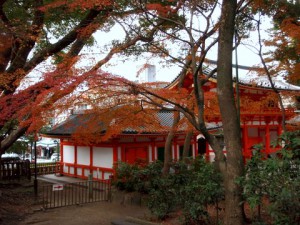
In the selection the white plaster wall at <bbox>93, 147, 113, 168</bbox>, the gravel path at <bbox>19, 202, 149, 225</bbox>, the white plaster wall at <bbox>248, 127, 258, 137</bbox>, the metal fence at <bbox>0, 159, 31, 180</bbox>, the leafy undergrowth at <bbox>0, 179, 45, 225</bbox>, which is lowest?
the gravel path at <bbox>19, 202, 149, 225</bbox>

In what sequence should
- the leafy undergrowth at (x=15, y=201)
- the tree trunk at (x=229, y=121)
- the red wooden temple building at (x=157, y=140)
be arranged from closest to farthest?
the tree trunk at (x=229, y=121), the leafy undergrowth at (x=15, y=201), the red wooden temple building at (x=157, y=140)

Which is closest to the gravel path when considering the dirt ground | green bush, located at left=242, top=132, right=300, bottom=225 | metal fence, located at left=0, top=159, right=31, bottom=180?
the dirt ground

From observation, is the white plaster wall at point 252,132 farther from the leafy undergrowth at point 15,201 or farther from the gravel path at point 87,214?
the leafy undergrowth at point 15,201

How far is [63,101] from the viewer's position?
8203mm

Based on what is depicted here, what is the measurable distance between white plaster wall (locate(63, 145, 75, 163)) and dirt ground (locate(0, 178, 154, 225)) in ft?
23.5

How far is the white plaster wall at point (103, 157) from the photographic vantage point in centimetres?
1834

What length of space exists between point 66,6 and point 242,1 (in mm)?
6120

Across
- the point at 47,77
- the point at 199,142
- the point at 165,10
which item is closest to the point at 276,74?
the point at 165,10

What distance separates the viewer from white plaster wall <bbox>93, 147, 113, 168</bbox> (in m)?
18.3

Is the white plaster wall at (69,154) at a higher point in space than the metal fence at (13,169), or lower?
higher

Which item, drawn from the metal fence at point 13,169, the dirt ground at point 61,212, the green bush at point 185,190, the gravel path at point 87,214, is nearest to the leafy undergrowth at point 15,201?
the dirt ground at point 61,212

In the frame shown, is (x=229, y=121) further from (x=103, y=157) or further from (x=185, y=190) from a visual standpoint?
(x=103, y=157)

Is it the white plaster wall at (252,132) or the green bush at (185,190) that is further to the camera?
the white plaster wall at (252,132)

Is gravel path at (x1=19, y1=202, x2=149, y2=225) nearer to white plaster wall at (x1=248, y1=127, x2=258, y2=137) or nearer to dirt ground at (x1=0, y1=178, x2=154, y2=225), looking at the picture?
dirt ground at (x1=0, y1=178, x2=154, y2=225)
